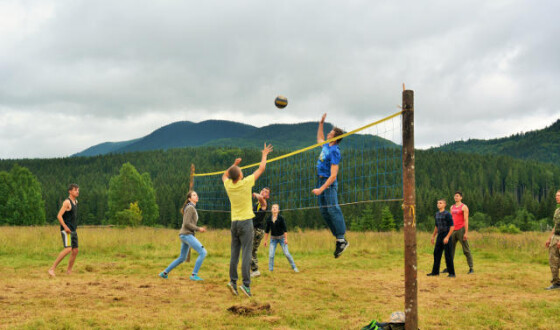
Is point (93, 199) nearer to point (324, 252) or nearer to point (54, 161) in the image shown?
point (54, 161)

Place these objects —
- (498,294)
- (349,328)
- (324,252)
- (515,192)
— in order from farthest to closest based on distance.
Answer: (515,192) → (324,252) → (498,294) → (349,328)

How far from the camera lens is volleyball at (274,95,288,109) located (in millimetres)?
9062

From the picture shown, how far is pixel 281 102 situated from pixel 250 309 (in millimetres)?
4819

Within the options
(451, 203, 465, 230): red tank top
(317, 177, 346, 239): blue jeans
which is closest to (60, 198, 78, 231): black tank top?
(317, 177, 346, 239): blue jeans

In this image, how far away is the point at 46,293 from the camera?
6.73 meters

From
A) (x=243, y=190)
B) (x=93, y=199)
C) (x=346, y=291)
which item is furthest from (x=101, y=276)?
(x=93, y=199)

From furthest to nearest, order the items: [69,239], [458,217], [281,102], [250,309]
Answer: [458,217], [281,102], [69,239], [250,309]

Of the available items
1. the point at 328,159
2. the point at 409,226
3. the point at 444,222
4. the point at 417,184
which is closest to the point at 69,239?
the point at 328,159

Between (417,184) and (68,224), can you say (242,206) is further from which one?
(417,184)

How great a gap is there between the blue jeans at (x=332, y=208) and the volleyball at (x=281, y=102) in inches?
136

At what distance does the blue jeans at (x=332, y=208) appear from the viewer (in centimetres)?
582

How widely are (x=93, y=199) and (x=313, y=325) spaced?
87036 mm

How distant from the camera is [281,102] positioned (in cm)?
909

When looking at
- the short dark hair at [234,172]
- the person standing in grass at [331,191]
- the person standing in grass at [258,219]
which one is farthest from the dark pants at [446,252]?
the short dark hair at [234,172]
